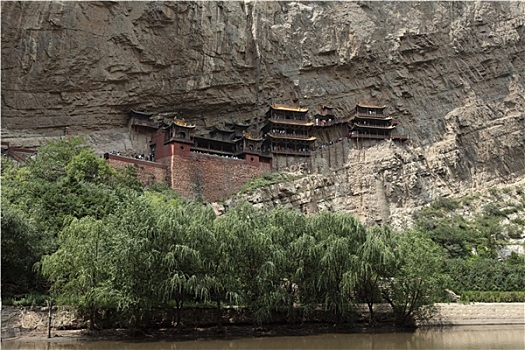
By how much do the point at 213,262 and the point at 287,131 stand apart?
22.4m

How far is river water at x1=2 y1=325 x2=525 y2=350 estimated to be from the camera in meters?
15.5

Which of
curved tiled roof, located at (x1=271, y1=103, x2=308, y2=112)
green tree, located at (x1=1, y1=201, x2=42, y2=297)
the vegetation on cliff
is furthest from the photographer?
curved tiled roof, located at (x1=271, y1=103, x2=308, y2=112)

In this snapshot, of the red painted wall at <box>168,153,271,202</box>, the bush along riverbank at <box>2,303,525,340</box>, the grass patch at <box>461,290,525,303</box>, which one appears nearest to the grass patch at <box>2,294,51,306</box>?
the bush along riverbank at <box>2,303,525,340</box>

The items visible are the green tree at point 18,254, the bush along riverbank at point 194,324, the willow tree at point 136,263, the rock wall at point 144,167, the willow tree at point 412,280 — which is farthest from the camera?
the rock wall at point 144,167

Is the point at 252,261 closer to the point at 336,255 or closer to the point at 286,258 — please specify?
the point at 286,258

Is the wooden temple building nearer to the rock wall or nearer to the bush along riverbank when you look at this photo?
the rock wall

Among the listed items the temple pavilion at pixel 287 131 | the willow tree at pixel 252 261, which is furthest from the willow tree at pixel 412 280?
the temple pavilion at pixel 287 131

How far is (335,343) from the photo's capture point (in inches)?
650

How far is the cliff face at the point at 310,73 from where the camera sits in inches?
1361

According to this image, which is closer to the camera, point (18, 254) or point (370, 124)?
point (18, 254)

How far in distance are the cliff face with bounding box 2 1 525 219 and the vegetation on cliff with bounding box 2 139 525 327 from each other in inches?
581

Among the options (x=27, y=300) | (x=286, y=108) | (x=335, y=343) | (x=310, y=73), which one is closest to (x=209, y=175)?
(x=286, y=108)

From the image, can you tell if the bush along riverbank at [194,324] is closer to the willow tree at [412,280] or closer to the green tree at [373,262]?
the willow tree at [412,280]

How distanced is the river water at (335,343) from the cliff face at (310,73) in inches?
662
